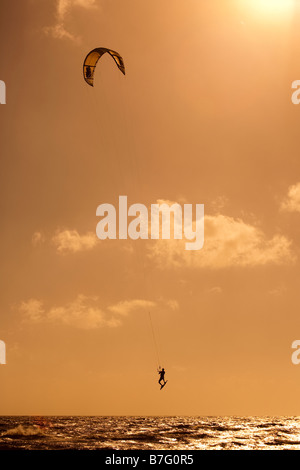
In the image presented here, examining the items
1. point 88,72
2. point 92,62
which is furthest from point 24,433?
point 92,62

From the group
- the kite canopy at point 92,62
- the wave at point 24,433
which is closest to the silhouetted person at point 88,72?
the kite canopy at point 92,62

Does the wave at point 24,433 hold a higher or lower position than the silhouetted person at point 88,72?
lower

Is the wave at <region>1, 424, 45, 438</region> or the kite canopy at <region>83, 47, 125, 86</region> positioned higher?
the kite canopy at <region>83, 47, 125, 86</region>

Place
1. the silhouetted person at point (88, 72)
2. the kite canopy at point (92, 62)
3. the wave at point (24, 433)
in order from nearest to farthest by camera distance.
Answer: the kite canopy at point (92, 62) → the silhouetted person at point (88, 72) → the wave at point (24, 433)

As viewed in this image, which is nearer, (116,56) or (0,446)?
(116,56)

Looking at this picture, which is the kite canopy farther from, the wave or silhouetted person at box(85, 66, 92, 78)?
the wave

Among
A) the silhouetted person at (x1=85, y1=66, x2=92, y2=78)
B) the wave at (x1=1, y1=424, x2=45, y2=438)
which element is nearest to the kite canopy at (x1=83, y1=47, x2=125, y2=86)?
the silhouetted person at (x1=85, y1=66, x2=92, y2=78)

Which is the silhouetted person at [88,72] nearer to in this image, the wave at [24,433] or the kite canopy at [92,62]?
the kite canopy at [92,62]

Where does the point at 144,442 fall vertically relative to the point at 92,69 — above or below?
below

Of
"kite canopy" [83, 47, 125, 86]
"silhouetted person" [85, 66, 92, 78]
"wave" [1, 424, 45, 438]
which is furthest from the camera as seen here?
"wave" [1, 424, 45, 438]
